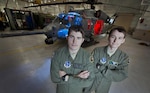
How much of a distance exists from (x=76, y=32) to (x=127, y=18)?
10.9 m

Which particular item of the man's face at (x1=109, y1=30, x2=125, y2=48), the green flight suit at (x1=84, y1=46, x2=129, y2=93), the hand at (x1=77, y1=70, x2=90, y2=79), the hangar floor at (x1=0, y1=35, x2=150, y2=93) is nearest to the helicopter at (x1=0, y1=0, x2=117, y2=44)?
the hangar floor at (x1=0, y1=35, x2=150, y2=93)

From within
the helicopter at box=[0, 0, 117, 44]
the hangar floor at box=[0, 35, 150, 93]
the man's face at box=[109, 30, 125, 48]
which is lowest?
the hangar floor at box=[0, 35, 150, 93]

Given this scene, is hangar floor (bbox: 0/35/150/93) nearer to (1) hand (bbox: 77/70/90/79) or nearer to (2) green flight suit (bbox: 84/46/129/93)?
(2) green flight suit (bbox: 84/46/129/93)

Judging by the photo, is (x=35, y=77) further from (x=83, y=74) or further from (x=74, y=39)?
(x=74, y=39)

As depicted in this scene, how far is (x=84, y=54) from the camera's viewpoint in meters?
1.05

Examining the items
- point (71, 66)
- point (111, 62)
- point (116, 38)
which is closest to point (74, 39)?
point (71, 66)

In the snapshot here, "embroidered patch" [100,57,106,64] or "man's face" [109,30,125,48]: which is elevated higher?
"man's face" [109,30,125,48]

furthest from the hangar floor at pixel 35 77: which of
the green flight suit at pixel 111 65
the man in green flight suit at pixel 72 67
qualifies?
the man in green flight suit at pixel 72 67

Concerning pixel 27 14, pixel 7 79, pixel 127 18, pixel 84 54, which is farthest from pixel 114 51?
pixel 127 18

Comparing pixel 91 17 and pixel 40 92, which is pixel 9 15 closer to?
pixel 91 17

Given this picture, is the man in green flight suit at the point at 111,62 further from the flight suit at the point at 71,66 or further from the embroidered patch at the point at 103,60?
the flight suit at the point at 71,66

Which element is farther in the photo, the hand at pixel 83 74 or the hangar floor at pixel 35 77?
the hangar floor at pixel 35 77

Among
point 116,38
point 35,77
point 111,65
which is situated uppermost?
point 116,38

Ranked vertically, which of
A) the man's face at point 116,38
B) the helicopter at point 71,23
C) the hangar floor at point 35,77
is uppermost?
the man's face at point 116,38
